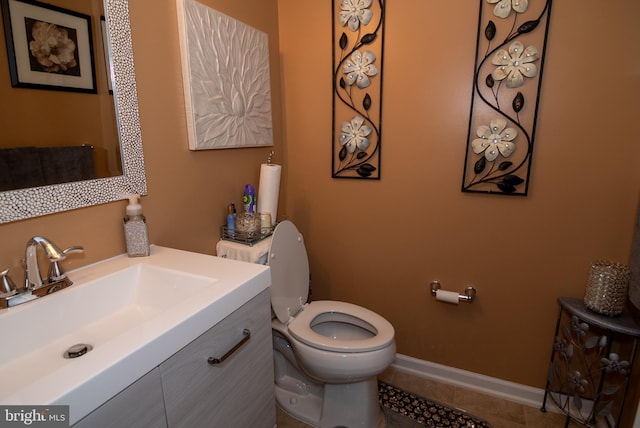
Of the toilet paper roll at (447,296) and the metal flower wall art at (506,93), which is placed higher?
the metal flower wall art at (506,93)

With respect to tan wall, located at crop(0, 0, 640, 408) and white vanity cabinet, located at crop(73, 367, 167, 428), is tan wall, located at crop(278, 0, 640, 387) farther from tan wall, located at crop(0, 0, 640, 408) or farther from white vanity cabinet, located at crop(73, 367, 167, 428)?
white vanity cabinet, located at crop(73, 367, 167, 428)

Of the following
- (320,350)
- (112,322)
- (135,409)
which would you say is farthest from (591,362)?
(112,322)

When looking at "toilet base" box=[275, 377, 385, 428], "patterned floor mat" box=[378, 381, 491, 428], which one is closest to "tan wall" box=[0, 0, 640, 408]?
"patterned floor mat" box=[378, 381, 491, 428]

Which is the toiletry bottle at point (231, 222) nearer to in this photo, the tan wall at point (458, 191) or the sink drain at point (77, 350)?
the tan wall at point (458, 191)

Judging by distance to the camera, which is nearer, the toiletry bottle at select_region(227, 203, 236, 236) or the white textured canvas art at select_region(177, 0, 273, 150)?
the white textured canvas art at select_region(177, 0, 273, 150)

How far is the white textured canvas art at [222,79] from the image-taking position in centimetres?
133

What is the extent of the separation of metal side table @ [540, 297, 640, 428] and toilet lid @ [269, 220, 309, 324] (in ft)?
3.86

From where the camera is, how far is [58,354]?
2.77 ft

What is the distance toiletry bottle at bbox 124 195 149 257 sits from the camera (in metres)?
1.14

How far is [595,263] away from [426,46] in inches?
47.0

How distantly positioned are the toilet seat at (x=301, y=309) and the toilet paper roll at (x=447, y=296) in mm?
331

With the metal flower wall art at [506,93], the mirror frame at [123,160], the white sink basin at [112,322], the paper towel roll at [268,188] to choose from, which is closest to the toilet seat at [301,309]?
the paper towel roll at [268,188]

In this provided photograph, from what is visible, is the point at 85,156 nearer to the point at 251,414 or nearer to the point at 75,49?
the point at 75,49

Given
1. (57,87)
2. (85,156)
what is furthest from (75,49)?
(85,156)
